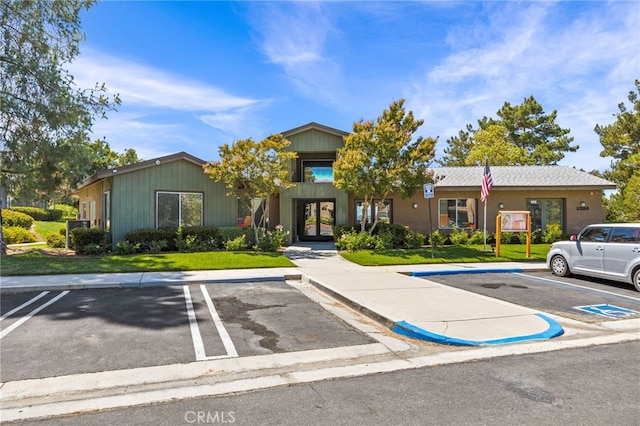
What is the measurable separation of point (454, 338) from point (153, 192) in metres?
14.1

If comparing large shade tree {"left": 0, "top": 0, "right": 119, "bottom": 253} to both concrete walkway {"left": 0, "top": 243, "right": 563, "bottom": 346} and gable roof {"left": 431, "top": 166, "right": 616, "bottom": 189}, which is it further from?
gable roof {"left": 431, "top": 166, "right": 616, "bottom": 189}

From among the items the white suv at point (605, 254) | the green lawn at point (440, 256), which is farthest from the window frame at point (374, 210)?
the white suv at point (605, 254)

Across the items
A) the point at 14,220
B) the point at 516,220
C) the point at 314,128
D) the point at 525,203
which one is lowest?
the point at 516,220

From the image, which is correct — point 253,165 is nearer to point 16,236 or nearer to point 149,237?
point 149,237

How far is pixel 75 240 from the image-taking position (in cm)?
1473

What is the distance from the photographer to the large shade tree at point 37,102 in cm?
1423

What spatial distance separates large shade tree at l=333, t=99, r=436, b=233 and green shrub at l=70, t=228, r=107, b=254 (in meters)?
9.74

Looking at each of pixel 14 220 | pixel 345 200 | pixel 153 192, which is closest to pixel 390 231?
pixel 345 200

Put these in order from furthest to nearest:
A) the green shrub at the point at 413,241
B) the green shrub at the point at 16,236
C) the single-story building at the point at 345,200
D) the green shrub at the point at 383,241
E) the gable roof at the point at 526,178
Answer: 1. the green shrub at the point at 16,236
2. the gable roof at the point at 526,178
3. the single-story building at the point at 345,200
4. the green shrub at the point at 413,241
5. the green shrub at the point at 383,241

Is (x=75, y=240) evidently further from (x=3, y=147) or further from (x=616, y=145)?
(x=616, y=145)

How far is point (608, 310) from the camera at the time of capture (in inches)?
294

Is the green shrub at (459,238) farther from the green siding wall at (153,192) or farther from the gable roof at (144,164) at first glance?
the gable roof at (144,164)

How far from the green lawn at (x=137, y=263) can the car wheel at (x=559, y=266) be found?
8.12 metres

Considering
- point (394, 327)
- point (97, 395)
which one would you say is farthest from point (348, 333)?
point (97, 395)
